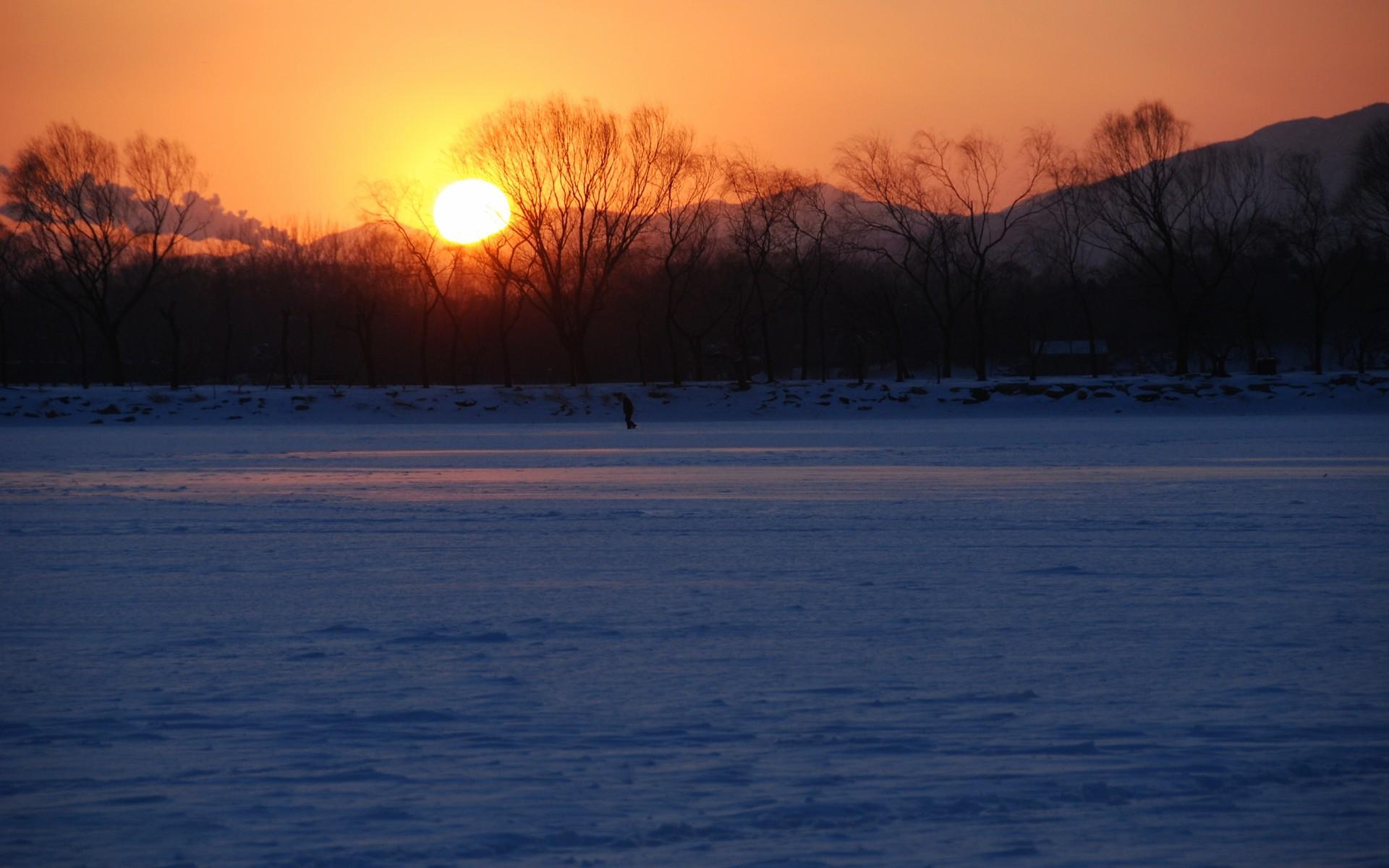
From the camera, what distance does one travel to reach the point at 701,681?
5273 millimetres

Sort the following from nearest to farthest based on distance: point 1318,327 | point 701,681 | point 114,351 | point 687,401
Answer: point 701,681
point 687,401
point 1318,327
point 114,351

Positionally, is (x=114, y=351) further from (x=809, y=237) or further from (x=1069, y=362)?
(x=1069, y=362)

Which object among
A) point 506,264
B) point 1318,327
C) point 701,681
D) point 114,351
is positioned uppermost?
point 506,264

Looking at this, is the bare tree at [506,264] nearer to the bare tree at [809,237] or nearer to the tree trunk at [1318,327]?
the bare tree at [809,237]

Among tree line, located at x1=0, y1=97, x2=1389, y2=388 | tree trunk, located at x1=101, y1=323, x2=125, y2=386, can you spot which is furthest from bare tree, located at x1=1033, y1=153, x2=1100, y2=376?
tree trunk, located at x1=101, y1=323, x2=125, y2=386

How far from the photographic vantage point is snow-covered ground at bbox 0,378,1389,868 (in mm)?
3627

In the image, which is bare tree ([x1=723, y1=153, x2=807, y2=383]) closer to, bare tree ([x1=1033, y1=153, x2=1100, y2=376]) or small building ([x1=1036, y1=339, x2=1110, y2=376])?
bare tree ([x1=1033, y1=153, x2=1100, y2=376])

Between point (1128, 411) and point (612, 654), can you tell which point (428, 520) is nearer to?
point (612, 654)

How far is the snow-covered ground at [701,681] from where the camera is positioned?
363 cm

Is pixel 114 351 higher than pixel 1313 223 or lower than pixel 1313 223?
lower

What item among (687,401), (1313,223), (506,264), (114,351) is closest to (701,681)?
(687,401)

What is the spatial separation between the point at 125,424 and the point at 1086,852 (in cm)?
4397

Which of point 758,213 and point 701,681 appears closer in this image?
point 701,681

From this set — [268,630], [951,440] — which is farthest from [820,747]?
[951,440]
